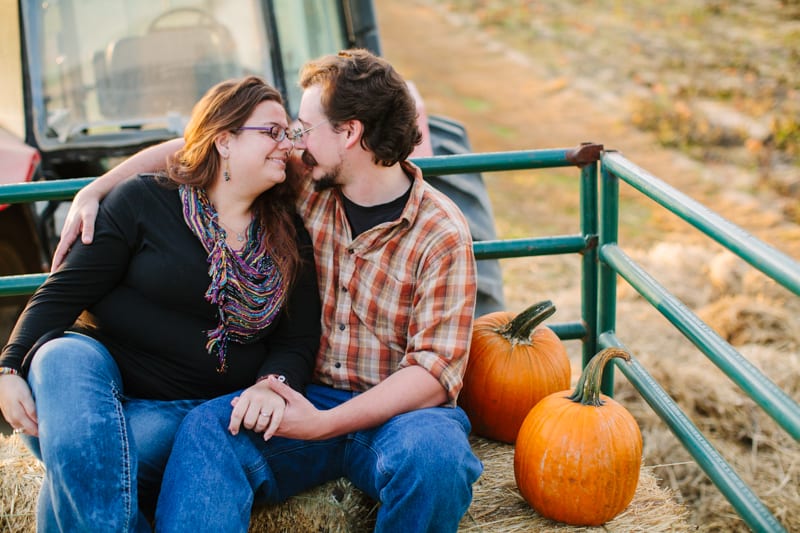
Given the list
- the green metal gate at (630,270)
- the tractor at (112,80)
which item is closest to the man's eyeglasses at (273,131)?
the green metal gate at (630,270)

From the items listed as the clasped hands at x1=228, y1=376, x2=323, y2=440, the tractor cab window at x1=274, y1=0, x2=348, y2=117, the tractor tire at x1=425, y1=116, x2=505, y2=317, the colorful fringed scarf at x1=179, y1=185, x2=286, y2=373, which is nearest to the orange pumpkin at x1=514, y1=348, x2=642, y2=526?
the clasped hands at x1=228, y1=376, x2=323, y2=440

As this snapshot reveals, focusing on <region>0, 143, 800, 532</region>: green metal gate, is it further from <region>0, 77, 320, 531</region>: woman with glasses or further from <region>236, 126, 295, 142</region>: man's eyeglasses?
<region>236, 126, 295, 142</region>: man's eyeglasses

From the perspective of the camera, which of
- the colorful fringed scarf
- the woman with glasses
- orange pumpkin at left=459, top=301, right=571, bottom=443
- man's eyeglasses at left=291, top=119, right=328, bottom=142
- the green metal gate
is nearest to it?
the green metal gate

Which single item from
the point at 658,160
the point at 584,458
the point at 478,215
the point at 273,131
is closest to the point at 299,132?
the point at 273,131

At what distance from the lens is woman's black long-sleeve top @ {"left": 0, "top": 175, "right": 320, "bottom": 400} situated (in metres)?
2.46

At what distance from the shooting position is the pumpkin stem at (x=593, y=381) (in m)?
2.50

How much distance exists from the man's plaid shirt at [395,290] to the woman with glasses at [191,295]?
0.07 m

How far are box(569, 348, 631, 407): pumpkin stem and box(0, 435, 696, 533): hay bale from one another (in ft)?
1.05

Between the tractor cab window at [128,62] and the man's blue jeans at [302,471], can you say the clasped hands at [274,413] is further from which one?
the tractor cab window at [128,62]

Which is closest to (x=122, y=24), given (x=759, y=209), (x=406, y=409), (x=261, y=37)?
(x=261, y=37)

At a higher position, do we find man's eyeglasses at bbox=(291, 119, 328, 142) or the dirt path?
man's eyeglasses at bbox=(291, 119, 328, 142)

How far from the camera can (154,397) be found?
8.32 ft

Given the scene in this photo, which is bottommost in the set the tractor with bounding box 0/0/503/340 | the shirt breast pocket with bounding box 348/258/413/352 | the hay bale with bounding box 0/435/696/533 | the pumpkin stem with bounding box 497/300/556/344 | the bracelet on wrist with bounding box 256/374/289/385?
the hay bale with bounding box 0/435/696/533

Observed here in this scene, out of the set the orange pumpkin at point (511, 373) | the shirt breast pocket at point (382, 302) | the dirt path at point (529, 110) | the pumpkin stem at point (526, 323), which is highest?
the shirt breast pocket at point (382, 302)
